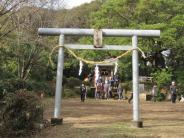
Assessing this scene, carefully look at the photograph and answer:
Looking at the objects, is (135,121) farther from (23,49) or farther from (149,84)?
(149,84)

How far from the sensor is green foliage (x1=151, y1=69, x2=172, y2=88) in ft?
111

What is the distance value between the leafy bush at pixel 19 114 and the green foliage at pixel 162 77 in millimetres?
23412

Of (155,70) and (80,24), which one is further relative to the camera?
(80,24)

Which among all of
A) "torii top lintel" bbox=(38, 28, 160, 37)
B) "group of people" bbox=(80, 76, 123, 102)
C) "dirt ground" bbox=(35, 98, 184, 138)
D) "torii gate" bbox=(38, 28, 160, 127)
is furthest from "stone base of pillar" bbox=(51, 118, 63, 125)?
"group of people" bbox=(80, 76, 123, 102)

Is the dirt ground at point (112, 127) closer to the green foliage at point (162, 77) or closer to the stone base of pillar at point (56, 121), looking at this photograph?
the stone base of pillar at point (56, 121)

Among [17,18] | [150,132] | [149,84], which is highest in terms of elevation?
[17,18]

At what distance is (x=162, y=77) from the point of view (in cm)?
3384

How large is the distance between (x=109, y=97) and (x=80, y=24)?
45.0 ft

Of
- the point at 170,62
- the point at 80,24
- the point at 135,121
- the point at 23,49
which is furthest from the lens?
the point at 80,24

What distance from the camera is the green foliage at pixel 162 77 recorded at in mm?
33750

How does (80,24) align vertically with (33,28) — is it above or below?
above

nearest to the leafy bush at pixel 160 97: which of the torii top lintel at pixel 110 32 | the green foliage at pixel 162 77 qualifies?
the green foliage at pixel 162 77

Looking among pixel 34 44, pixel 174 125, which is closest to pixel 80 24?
pixel 34 44

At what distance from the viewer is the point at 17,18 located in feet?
74.2
